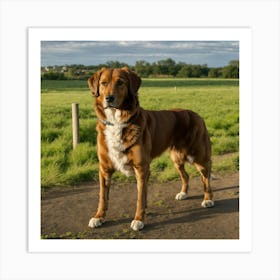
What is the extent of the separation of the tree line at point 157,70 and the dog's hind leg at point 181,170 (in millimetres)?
969

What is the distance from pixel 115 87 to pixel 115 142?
569 millimetres

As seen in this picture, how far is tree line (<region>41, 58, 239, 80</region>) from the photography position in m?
5.14

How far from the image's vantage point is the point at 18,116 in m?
4.89

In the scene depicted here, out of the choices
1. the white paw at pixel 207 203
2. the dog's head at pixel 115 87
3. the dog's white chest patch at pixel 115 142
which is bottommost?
the white paw at pixel 207 203

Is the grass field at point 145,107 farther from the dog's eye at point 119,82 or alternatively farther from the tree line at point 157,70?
the dog's eye at point 119,82

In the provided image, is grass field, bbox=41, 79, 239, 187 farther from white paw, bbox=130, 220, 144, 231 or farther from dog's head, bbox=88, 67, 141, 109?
white paw, bbox=130, 220, 144, 231

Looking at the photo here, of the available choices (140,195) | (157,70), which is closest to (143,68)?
(157,70)

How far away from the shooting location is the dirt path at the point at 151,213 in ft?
15.8
